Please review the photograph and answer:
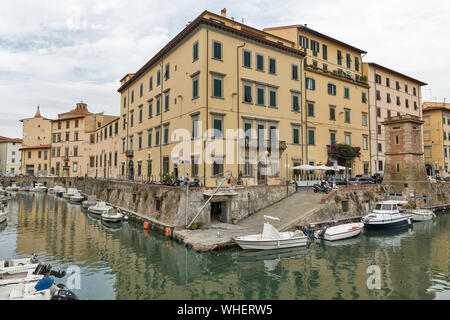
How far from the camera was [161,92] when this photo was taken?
32656 mm

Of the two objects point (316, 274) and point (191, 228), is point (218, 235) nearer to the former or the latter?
point (191, 228)

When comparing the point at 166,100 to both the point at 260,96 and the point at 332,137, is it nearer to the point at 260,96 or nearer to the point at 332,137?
the point at 260,96

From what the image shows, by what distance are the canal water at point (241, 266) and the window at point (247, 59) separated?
18.2 meters

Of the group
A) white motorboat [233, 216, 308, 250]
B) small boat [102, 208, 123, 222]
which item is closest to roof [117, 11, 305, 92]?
small boat [102, 208, 123, 222]

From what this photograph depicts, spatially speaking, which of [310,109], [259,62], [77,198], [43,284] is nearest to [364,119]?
[310,109]

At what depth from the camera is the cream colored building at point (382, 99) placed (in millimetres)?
40500

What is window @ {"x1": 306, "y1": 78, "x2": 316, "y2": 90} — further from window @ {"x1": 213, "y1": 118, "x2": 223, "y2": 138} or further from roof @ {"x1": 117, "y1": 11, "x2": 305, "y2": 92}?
window @ {"x1": 213, "y1": 118, "x2": 223, "y2": 138}

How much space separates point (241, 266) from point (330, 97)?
94.0ft

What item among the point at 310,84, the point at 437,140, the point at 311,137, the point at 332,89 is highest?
the point at 332,89

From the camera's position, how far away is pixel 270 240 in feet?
54.7

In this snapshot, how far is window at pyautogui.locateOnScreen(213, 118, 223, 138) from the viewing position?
2558cm

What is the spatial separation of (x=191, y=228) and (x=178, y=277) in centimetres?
654

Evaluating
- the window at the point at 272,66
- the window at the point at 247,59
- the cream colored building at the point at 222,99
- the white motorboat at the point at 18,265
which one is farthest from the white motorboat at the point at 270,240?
the window at the point at 272,66

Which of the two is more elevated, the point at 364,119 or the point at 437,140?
the point at 364,119
